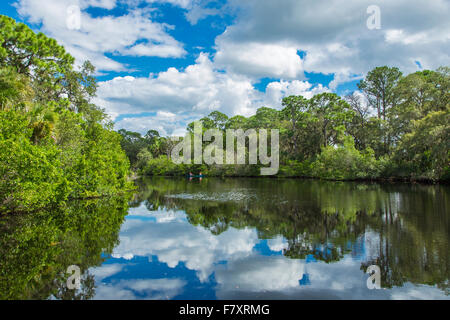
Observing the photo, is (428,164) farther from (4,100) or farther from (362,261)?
(4,100)

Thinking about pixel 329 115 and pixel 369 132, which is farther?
pixel 329 115

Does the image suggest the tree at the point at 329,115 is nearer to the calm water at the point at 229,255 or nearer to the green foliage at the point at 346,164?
the green foliage at the point at 346,164

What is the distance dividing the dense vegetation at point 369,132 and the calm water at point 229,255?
64.5 ft

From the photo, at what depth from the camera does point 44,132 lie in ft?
44.2

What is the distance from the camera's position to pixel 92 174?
57.3 feet

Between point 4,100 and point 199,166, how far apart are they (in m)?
44.8

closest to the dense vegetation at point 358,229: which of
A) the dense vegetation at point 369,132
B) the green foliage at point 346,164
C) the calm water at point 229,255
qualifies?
the calm water at point 229,255

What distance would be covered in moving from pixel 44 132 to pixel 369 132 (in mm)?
40350

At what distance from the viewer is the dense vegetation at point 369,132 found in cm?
2997

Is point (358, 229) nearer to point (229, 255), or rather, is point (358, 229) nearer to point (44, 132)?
point (229, 255)

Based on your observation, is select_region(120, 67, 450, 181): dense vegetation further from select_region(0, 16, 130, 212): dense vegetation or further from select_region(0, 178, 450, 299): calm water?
select_region(0, 16, 130, 212): dense vegetation

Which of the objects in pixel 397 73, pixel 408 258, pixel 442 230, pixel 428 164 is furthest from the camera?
pixel 397 73

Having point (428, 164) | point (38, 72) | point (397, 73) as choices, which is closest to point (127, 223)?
point (38, 72)

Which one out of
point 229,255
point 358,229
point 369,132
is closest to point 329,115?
point 369,132
